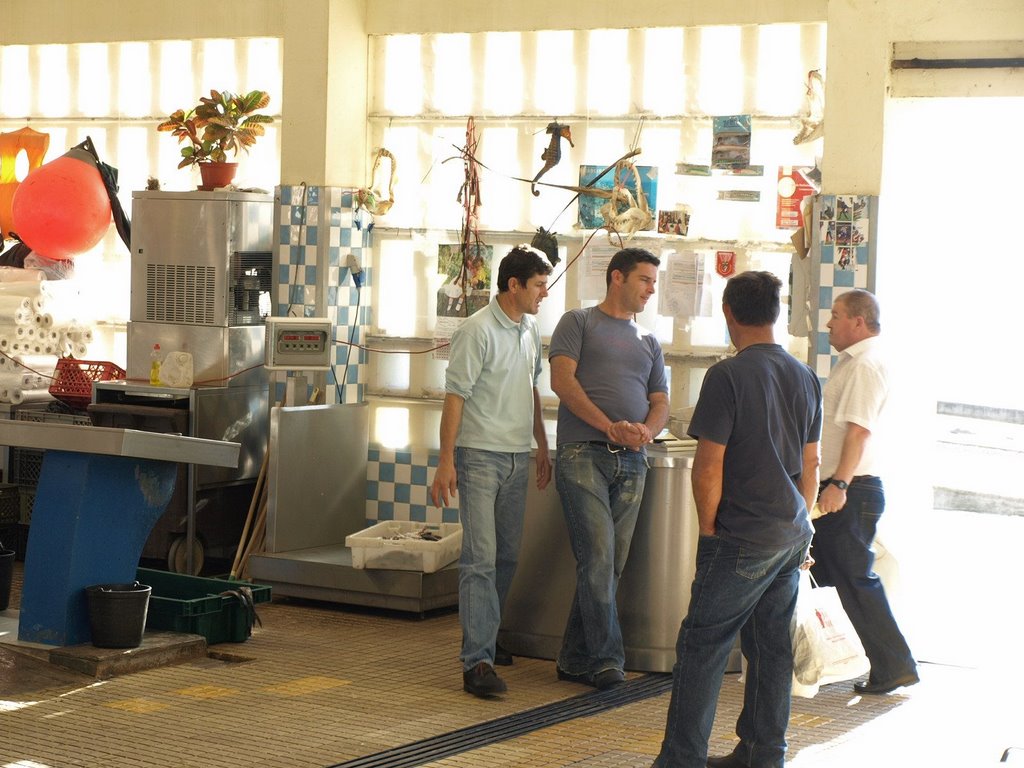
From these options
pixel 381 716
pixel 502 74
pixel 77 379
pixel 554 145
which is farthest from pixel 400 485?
pixel 381 716

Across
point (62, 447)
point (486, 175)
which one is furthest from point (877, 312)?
point (62, 447)

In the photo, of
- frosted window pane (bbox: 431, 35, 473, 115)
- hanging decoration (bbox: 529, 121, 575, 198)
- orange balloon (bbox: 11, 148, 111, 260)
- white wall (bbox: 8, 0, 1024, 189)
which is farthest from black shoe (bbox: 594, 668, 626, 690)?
orange balloon (bbox: 11, 148, 111, 260)

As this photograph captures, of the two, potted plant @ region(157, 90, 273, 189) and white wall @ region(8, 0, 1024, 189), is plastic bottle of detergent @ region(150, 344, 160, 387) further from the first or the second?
white wall @ region(8, 0, 1024, 189)

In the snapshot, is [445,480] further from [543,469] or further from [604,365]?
[604,365]

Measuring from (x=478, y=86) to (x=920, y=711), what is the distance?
4201 millimetres

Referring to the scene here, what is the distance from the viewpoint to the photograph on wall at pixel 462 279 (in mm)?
8070

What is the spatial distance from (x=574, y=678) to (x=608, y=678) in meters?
0.20

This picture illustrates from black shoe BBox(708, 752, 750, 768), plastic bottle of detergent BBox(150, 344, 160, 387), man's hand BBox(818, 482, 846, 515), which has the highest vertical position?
plastic bottle of detergent BBox(150, 344, 160, 387)

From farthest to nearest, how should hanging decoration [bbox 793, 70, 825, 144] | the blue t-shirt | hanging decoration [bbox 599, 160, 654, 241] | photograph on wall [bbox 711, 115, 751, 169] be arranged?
1. hanging decoration [bbox 599, 160, 654, 241]
2. photograph on wall [bbox 711, 115, 751, 169]
3. hanging decoration [bbox 793, 70, 825, 144]
4. the blue t-shirt

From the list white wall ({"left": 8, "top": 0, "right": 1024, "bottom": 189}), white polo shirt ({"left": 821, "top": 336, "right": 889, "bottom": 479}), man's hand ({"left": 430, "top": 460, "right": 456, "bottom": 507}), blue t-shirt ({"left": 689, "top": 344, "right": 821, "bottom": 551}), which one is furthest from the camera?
white wall ({"left": 8, "top": 0, "right": 1024, "bottom": 189})

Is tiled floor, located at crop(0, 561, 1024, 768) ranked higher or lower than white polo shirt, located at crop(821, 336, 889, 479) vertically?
lower

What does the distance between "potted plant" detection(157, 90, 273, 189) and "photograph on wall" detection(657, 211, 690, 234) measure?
2429 millimetres

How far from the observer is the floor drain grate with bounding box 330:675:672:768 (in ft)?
16.0

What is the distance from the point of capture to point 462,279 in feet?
26.7
